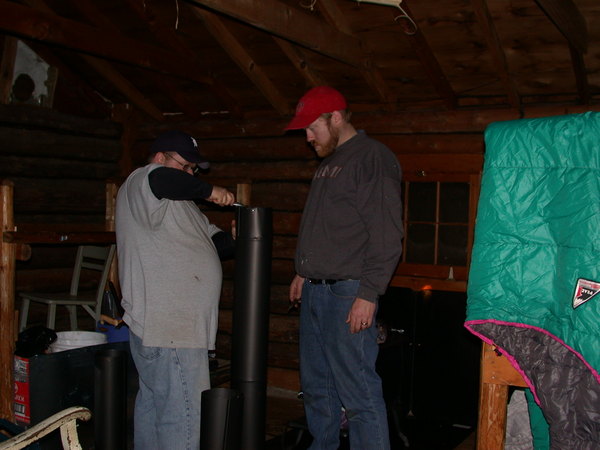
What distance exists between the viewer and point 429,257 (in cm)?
619

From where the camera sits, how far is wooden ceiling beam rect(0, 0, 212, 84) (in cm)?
548

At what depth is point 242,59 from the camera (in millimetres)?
6195

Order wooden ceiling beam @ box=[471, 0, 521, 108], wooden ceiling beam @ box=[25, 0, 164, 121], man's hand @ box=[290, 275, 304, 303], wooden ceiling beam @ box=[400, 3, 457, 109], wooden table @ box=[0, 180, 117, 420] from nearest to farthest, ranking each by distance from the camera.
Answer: man's hand @ box=[290, 275, 304, 303] → wooden table @ box=[0, 180, 117, 420] → wooden ceiling beam @ box=[471, 0, 521, 108] → wooden ceiling beam @ box=[400, 3, 457, 109] → wooden ceiling beam @ box=[25, 0, 164, 121]

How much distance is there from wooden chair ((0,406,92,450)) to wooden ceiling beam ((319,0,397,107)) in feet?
13.2

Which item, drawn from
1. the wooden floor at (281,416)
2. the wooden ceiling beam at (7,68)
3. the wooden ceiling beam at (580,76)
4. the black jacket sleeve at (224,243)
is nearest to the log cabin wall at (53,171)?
the wooden ceiling beam at (7,68)

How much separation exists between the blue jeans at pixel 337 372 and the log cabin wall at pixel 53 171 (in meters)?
3.84

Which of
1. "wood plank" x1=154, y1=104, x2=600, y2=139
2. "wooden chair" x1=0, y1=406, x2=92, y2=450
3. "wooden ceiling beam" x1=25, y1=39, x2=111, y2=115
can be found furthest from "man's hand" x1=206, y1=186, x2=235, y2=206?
"wooden ceiling beam" x1=25, y1=39, x2=111, y2=115

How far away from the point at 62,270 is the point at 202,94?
235 cm

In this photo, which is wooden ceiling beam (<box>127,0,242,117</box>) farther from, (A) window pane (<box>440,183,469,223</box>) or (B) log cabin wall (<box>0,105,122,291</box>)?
(A) window pane (<box>440,183,469,223</box>)

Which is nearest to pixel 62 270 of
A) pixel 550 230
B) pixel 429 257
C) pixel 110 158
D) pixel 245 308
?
pixel 110 158

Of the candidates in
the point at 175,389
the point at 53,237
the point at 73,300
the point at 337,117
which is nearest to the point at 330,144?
the point at 337,117

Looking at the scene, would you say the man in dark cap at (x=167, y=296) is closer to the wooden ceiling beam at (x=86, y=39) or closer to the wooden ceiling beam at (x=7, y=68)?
the wooden ceiling beam at (x=86, y=39)

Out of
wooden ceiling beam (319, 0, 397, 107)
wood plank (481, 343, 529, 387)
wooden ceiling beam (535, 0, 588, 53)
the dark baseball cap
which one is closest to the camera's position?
wood plank (481, 343, 529, 387)

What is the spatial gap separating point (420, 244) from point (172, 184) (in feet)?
11.7
